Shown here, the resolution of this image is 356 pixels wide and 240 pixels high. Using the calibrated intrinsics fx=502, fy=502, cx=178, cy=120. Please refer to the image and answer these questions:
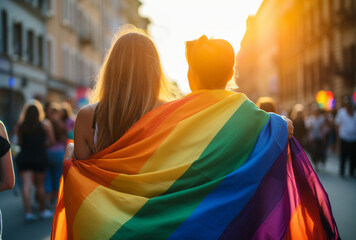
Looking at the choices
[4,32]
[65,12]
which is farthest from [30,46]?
[65,12]

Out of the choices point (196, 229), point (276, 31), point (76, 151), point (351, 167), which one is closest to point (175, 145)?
point (196, 229)

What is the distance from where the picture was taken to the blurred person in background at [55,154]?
9.57 metres

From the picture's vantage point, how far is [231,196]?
2727mm

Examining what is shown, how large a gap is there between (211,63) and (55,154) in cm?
707

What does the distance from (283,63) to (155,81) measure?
4751cm

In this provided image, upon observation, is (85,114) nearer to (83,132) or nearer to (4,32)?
(83,132)

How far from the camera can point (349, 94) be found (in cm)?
2931

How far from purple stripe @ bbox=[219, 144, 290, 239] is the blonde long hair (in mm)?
852

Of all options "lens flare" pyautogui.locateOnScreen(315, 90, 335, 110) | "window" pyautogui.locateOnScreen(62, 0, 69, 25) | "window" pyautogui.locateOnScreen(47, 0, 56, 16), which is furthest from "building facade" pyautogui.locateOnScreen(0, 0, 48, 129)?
"lens flare" pyautogui.locateOnScreen(315, 90, 335, 110)

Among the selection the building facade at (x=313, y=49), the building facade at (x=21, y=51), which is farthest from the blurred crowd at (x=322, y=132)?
the building facade at (x=313, y=49)

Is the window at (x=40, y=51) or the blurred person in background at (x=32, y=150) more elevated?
the blurred person in background at (x=32, y=150)

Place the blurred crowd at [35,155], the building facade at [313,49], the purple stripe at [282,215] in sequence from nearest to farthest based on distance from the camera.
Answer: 1. the purple stripe at [282,215]
2. the blurred crowd at [35,155]
3. the building facade at [313,49]

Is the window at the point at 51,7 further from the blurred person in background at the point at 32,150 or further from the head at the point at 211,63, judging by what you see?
the head at the point at 211,63

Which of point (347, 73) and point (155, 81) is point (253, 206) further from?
point (347, 73)
